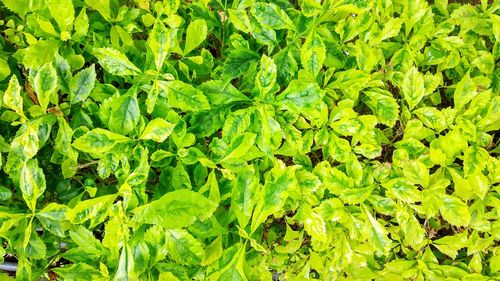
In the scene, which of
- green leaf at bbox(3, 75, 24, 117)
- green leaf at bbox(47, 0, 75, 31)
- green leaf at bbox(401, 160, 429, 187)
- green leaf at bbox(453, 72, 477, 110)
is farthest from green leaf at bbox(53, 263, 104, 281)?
green leaf at bbox(453, 72, 477, 110)

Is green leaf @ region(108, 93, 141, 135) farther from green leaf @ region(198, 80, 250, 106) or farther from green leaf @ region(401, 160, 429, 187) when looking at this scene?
green leaf @ region(401, 160, 429, 187)

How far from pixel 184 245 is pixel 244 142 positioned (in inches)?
12.5

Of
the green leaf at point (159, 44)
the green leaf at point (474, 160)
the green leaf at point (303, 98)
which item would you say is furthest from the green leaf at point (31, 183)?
the green leaf at point (474, 160)

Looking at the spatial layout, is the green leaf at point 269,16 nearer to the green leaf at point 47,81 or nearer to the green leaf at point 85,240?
the green leaf at point 47,81

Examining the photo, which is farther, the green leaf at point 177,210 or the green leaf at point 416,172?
the green leaf at point 416,172

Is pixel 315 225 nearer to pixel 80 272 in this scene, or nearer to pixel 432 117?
pixel 432 117

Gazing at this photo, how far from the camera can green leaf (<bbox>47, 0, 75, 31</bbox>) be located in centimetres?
131

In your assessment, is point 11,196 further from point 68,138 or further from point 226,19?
point 226,19

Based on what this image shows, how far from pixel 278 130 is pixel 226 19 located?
1.45 ft

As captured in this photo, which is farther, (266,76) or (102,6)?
(102,6)

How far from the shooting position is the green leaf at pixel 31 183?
1277 mm

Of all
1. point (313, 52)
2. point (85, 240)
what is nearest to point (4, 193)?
point (85, 240)

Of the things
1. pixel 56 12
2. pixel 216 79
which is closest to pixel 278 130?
pixel 216 79

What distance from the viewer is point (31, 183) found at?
1.28m
